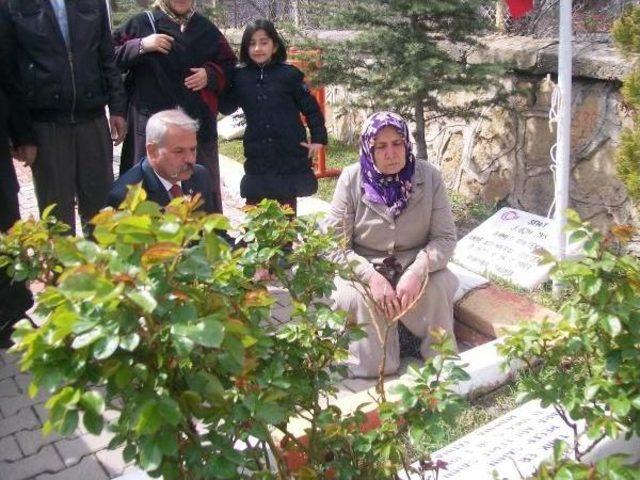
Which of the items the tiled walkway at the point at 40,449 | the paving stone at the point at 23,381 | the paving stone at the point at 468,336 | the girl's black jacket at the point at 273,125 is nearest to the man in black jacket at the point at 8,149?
the paving stone at the point at 23,381

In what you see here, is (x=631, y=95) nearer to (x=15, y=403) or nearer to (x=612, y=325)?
(x=612, y=325)

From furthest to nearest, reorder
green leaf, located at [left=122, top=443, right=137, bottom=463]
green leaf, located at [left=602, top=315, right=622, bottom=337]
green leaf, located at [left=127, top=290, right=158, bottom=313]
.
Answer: green leaf, located at [left=602, top=315, right=622, bottom=337] → green leaf, located at [left=122, top=443, right=137, bottom=463] → green leaf, located at [left=127, top=290, right=158, bottom=313]

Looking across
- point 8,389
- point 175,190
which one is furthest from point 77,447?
point 175,190

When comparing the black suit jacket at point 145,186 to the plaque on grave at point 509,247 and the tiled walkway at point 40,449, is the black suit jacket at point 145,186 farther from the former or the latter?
the plaque on grave at point 509,247

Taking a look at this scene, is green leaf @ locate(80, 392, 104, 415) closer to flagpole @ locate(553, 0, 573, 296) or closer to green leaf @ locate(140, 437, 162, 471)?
green leaf @ locate(140, 437, 162, 471)

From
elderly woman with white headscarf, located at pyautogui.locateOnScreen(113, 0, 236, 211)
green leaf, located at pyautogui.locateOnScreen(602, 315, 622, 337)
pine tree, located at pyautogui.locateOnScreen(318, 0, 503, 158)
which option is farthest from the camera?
pine tree, located at pyautogui.locateOnScreen(318, 0, 503, 158)

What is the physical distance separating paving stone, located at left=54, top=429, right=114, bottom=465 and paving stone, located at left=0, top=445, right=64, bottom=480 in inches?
1.1

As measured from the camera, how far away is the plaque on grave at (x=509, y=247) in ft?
12.9

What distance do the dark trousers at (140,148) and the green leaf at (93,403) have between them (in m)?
2.73

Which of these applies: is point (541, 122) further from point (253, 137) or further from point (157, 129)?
point (157, 129)

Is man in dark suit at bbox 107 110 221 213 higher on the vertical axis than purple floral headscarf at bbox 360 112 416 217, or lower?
higher

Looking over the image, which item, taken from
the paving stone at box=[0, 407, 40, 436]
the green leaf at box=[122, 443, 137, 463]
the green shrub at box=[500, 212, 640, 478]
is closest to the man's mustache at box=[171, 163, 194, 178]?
the paving stone at box=[0, 407, 40, 436]

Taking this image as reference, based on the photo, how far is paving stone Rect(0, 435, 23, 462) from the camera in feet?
8.98

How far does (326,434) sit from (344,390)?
1516 millimetres
